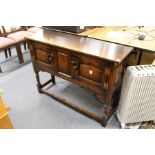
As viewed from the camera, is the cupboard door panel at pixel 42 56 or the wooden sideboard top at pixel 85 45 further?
the cupboard door panel at pixel 42 56

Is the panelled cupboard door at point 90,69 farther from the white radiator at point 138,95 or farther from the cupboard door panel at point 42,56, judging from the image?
the cupboard door panel at point 42,56

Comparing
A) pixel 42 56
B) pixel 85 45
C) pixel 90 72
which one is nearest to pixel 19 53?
pixel 42 56

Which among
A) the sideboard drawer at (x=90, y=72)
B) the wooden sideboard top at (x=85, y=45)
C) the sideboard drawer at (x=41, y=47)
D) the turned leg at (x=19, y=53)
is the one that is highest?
the wooden sideboard top at (x=85, y=45)

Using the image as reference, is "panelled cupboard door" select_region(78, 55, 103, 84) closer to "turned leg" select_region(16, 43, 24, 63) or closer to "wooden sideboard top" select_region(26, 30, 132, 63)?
"wooden sideboard top" select_region(26, 30, 132, 63)

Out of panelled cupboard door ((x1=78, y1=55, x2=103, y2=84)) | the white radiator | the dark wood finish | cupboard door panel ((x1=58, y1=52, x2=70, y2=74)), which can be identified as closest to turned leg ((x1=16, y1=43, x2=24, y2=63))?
the dark wood finish

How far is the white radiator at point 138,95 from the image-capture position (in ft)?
4.53

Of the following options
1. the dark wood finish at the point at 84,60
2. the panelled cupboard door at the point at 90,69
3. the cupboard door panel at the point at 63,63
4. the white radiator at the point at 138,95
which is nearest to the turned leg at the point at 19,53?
the dark wood finish at the point at 84,60

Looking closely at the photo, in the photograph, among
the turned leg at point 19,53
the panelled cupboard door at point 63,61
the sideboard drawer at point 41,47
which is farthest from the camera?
the turned leg at point 19,53

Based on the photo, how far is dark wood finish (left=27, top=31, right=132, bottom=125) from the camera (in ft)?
4.49

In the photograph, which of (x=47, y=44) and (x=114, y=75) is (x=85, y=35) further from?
(x=114, y=75)

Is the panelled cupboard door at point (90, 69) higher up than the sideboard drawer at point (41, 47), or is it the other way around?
the sideboard drawer at point (41, 47)

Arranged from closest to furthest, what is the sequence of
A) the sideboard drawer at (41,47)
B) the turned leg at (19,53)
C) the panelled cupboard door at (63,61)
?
1. the panelled cupboard door at (63,61)
2. the sideboard drawer at (41,47)
3. the turned leg at (19,53)

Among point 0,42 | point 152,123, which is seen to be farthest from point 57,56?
point 0,42

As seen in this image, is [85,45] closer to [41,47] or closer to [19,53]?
[41,47]
